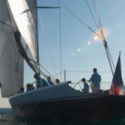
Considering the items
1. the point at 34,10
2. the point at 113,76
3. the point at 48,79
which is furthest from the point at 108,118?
the point at 34,10

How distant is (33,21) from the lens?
405 inches

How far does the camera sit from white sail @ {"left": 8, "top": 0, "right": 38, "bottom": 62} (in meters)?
8.52

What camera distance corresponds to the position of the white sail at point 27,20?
336 inches

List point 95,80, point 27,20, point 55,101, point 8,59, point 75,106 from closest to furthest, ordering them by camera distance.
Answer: point 75,106
point 55,101
point 95,80
point 8,59
point 27,20

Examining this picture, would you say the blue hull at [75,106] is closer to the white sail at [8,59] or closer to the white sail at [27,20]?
the white sail at [8,59]

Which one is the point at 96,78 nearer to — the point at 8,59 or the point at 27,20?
the point at 8,59

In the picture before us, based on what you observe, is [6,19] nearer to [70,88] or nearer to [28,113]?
[28,113]

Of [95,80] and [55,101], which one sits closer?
[55,101]

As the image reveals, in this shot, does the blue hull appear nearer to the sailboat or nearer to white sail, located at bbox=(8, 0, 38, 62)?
the sailboat

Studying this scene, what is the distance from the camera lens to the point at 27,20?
941 cm

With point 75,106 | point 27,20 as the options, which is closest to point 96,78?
point 75,106

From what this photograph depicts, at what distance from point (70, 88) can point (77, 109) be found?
664mm

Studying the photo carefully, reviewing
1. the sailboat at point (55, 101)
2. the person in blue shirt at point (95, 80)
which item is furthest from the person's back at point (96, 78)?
the sailboat at point (55, 101)

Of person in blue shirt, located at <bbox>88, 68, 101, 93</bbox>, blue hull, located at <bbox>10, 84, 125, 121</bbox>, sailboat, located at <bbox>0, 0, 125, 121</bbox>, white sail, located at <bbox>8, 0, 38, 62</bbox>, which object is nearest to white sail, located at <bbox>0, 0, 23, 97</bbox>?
sailboat, located at <bbox>0, 0, 125, 121</bbox>
